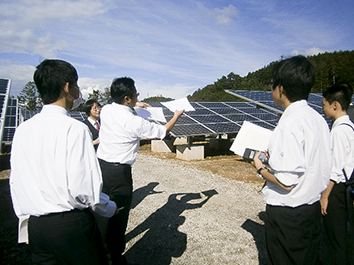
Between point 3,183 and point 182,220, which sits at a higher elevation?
point 182,220

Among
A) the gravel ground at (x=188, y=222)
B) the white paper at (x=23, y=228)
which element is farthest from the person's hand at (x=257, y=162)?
the gravel ground at (x=188, y=222)

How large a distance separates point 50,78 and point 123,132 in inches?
50.6

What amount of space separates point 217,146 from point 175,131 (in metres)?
3.30

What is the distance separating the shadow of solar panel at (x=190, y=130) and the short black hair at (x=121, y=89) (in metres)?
7.07

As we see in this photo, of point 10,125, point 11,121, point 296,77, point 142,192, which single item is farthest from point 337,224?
point 11,121

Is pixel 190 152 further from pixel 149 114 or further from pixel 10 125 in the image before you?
pixel 10 125

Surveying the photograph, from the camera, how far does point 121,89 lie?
2914 mm

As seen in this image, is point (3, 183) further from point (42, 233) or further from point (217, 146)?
point (217, 146)

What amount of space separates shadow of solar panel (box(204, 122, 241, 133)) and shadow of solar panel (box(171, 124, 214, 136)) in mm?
399

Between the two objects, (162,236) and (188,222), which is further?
(188,222)

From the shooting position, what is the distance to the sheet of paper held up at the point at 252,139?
231 centimetres

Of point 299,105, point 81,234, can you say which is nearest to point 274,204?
point 299,105

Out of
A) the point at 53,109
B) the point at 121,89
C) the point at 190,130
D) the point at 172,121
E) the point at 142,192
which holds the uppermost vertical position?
the point at 121,89

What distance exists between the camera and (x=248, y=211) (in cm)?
515
